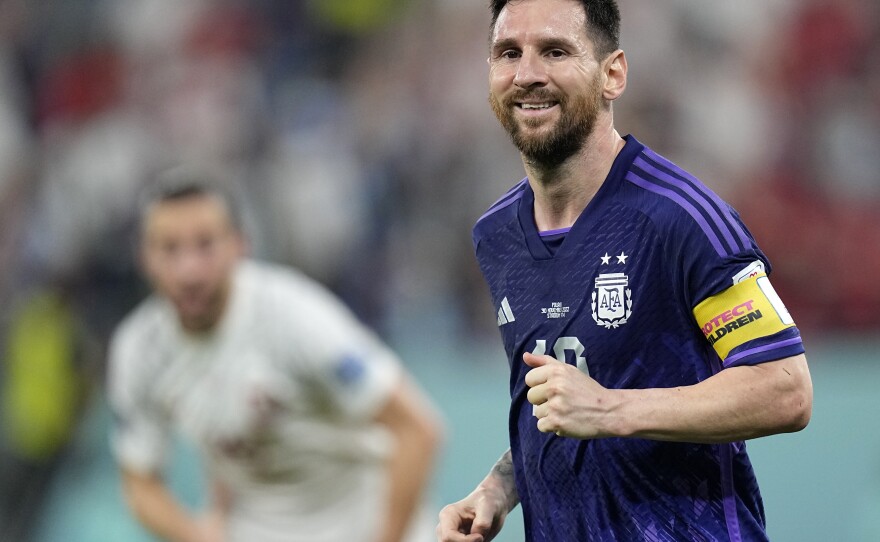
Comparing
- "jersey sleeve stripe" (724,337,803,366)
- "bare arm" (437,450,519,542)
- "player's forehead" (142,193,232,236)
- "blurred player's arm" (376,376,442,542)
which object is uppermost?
"player's forehead" (142,193,232,236)

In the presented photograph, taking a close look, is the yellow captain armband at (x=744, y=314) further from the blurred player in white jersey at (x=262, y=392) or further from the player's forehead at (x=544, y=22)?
the blurred player in white jersey at (x=262, y=392)

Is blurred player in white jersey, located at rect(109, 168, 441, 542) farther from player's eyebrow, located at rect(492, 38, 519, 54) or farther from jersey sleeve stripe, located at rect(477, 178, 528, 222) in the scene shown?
player's eyebrow, located at rect(492, 38, 519, 54)

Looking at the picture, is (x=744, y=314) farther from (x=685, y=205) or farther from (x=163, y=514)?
(x=163, y=514)

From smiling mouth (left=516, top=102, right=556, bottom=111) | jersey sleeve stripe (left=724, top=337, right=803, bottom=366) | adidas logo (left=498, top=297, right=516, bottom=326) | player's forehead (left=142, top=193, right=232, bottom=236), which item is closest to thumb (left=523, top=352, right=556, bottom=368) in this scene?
jersey sleeve stripe (left=724, top=337, right=803, bottom=366)

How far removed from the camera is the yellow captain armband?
2.95 meters

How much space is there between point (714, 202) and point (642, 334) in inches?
13.8

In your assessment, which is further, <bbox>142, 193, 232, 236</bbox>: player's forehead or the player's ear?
<bbox>142, 193, 232, 236</bbox>: player's forehead

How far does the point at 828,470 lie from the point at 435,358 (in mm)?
2663

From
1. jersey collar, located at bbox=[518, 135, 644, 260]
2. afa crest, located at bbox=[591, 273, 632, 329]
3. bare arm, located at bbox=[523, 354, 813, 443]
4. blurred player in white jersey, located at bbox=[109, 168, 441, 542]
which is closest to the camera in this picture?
bare arm, located at bbox=[523, 354, 813, 443]

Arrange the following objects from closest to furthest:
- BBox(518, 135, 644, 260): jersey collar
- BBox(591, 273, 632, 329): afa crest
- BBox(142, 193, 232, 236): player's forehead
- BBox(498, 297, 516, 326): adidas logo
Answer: BBox(591, 273, 632, 329): afa crest < BBox(518, 135, 644, 260): jersey collar < BBox(498, 297, 516, 326): adidas logo < BBox(142, 193, 232, 236): player's forehead

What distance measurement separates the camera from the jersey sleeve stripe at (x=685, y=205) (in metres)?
3.00

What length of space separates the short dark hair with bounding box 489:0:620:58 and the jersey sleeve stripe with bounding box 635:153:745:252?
289 mm

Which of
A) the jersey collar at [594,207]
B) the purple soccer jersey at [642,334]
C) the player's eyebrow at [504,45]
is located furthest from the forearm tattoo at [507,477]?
the player's eyebrow at [504,45]

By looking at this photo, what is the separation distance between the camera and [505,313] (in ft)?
11.5
